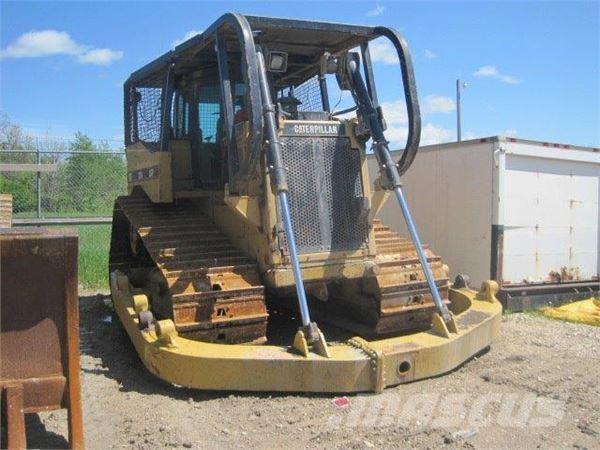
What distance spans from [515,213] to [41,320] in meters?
6.48

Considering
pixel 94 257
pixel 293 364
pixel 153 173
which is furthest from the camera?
pixel 94 257

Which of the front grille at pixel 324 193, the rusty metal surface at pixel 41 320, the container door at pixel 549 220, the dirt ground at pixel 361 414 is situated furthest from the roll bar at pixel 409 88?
the rusty metal surface at pixel 41 320

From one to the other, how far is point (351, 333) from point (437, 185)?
3678 millimetres

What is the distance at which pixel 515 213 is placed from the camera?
8.37m

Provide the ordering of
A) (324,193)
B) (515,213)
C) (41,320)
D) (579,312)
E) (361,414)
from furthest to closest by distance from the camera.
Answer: (515,213), (579,312), (324,193), (361,414), (41,320)

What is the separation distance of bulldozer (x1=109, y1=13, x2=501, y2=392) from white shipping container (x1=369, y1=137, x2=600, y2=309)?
199 centimetres

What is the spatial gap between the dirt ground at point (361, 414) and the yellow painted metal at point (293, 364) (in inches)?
4.8

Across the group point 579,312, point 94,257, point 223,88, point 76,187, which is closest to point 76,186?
point 76,187

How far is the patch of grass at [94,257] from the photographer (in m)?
10.5

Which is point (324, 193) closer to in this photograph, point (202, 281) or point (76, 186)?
point (202, 281)

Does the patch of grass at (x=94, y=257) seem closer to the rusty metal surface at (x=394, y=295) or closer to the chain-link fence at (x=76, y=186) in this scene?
the chain-link fence at (x=76, y=186)

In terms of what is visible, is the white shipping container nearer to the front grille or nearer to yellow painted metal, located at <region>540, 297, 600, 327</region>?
yellow painted metal, located at <region>540, 297, 600, 327</region>

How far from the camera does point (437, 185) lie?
9.22m

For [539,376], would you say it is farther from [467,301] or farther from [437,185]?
[437,185]
